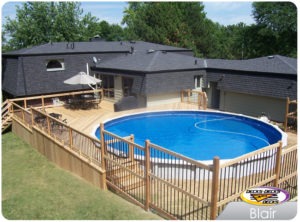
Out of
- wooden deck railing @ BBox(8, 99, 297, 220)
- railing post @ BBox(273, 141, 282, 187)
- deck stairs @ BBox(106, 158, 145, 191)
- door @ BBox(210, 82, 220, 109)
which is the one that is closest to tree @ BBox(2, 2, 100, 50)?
door @ BBox(210, 82, 220, 109)

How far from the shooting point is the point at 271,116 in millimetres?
15016

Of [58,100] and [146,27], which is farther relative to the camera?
[146,27]

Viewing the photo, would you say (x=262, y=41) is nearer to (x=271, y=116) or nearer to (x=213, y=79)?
Result: (x=213, y=79)

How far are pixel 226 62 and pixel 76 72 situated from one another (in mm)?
10350

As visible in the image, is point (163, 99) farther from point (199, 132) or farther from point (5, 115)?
point (5, 115)

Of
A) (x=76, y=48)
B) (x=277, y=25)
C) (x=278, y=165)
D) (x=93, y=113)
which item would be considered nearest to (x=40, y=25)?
(x=76, y=48)

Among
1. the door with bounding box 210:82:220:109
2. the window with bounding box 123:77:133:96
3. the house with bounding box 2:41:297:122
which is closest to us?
the house with bounding box 2:41:297:122

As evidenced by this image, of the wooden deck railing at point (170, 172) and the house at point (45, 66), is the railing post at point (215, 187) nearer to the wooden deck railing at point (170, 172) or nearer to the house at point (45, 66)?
the wooden deck railing at point (170, 172)

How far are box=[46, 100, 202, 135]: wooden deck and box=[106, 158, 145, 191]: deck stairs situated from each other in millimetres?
4391

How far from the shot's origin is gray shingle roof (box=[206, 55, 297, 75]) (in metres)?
14.8

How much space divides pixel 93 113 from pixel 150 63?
4905mm

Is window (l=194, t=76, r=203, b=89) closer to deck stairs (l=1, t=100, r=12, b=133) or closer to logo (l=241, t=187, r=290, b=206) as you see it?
deck stairs (l=1, t=100, r=12, b=133)

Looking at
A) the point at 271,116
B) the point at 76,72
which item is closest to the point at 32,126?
the point at 76,72

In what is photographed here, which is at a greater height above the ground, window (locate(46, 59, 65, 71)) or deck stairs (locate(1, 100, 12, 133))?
window (locate(46, 59, 65, 71))
